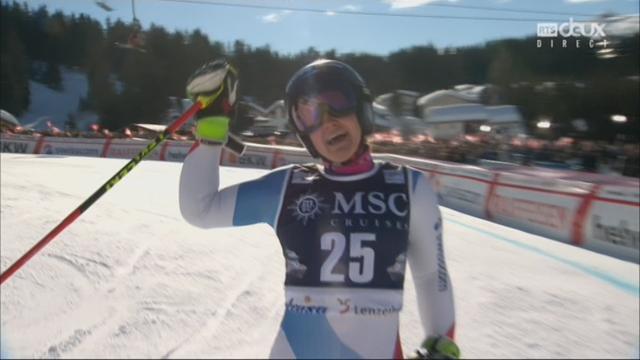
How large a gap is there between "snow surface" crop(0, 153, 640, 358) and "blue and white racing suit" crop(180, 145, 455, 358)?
1610mm

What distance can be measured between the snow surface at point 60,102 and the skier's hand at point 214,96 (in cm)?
5172

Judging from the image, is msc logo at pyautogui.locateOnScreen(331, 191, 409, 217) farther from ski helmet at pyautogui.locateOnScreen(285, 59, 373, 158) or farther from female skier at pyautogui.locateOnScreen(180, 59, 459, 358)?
ski helmet at pyautogui.locateOnScreen(285, 59, 373, 158)

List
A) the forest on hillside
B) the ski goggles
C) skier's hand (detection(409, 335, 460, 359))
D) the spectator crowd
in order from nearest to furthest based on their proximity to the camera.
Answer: skier's hand (detection(409, 335, 460, 359))
the ski goggles
the spectator crowd
the forest on hillside

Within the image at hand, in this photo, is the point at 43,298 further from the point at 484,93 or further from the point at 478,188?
the point at 484,93

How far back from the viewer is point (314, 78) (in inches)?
80.9

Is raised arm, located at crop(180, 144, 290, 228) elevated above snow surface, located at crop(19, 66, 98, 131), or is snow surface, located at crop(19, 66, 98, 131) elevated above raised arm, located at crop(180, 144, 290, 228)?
snow surface, located at crop(19, 66, 98, 131)

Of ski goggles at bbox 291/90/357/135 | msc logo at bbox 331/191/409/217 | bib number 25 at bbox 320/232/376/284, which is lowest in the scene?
bib number 25 at bbox 320/232/376/284

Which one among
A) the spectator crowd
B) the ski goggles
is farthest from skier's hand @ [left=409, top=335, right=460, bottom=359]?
the spectator crowd

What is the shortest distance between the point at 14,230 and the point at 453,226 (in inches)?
242

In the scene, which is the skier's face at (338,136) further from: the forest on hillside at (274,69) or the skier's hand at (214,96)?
the forest on hillside at (274,69)

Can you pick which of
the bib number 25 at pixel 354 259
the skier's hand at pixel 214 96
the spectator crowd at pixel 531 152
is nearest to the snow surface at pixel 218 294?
the bib number 25 at pixel 354 259

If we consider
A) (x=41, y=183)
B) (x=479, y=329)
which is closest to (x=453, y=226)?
(x=479, y=329)

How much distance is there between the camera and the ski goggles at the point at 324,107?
2.00 metres

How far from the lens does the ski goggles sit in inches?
78.5
